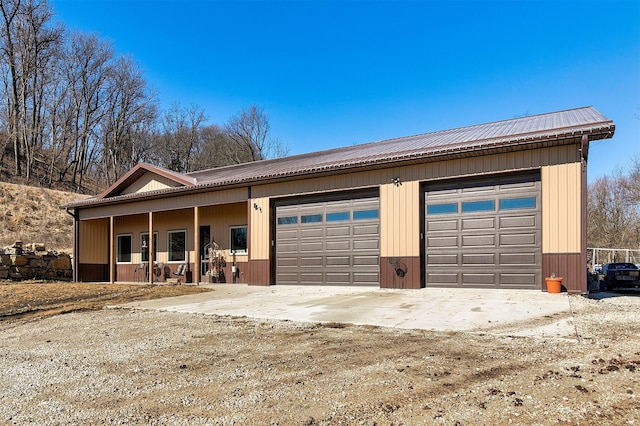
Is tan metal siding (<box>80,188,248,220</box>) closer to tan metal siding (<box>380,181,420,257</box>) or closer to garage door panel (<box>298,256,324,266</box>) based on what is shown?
garage door panel (<box>298,256,324,266</box>)

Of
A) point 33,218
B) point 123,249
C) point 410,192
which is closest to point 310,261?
point 410,192

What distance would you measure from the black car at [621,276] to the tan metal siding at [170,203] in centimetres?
1085

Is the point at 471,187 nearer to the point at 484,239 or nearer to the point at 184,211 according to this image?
the point at 484,239

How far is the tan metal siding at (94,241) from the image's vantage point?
18413 millimetres

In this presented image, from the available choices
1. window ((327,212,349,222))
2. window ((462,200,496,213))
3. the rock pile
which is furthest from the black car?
the rock pile

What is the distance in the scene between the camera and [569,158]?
28.6ft

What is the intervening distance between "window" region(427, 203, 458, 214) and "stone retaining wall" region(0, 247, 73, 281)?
1537cm

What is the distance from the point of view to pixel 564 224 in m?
8.71

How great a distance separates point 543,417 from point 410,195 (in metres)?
8.16

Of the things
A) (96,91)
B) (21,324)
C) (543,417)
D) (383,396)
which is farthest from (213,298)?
(96,91)

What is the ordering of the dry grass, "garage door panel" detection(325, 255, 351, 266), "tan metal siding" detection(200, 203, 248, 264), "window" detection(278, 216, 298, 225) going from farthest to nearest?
"tan metal siding" detection(200, 203, 248, 264) → "window" detection(278, 216, 298, 225) → "garage door panel" detection(325, 255, 351, 266) → the dry grass

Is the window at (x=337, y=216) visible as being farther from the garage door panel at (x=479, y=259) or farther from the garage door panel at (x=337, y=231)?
the garage door panel at (x=479, y=259)

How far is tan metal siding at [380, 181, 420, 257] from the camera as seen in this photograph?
34.1ft

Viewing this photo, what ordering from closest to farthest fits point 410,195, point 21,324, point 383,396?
point 383,396, point 21,324, point 410,195
